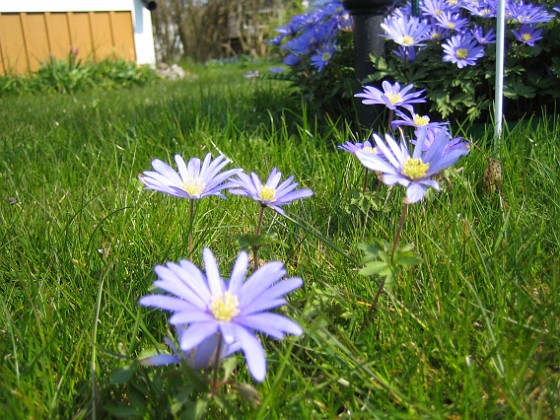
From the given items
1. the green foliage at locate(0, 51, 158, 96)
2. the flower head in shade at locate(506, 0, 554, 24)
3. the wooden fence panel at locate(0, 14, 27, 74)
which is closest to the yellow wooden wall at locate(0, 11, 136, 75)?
the wooden fence panel at locate(0, 14, 27, 74)

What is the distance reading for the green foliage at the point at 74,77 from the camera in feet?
20.9

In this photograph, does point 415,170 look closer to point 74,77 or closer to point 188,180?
point 188,180

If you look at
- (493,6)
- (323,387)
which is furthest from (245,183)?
(493,6)

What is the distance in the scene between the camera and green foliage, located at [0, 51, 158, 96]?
6367mm

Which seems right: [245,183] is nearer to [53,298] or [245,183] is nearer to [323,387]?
[323,387]

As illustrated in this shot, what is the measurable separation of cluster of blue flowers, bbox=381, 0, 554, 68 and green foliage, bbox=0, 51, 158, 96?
16.3ft

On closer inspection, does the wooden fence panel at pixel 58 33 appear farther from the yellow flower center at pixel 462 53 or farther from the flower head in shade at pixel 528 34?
the flower head in shade at pixel 528 34

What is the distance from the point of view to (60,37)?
734 centimetres

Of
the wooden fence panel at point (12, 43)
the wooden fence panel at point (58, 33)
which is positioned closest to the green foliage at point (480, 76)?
the wooden fence panel at point (12, 43)

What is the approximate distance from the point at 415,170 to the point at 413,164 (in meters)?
0.02

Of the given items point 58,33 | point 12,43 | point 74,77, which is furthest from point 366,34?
point 58,33

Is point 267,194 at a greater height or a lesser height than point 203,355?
greater

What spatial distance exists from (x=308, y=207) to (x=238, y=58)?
11.6m

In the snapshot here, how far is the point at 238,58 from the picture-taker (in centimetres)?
1269
